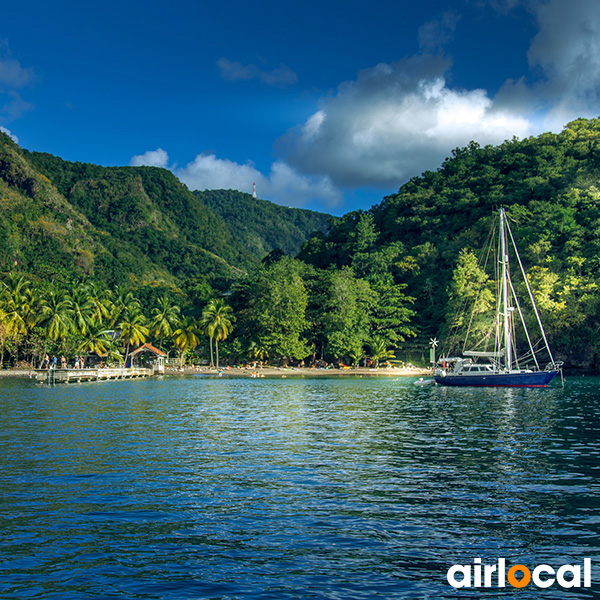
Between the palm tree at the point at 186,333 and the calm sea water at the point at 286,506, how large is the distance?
205ft

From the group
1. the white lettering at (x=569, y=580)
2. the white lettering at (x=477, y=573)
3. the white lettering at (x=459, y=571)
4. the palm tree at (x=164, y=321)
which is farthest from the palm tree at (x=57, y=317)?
the white lettering at (x=569, y=580)

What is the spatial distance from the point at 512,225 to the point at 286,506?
273 ft

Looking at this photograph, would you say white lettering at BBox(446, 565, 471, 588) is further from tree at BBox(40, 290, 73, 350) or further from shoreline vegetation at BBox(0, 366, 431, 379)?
tree at BBox(40, 290, 73, 350)

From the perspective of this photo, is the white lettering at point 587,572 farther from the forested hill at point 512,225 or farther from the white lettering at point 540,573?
the forested hill at point 512,225

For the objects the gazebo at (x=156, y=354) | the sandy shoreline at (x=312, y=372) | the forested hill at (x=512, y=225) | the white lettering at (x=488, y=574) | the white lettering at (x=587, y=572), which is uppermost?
the forested hill at (x=512, y=225)

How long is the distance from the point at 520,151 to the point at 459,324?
172 ft

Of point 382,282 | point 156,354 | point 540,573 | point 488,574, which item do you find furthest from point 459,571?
point 382,282

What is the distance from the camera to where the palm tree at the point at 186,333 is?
90562mm

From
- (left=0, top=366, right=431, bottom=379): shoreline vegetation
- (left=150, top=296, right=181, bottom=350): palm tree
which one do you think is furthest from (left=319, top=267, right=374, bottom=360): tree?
(left=150, top=296, right=181, bottom=350): palm tree

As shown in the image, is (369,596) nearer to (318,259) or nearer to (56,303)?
(56,303)

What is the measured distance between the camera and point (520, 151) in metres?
115

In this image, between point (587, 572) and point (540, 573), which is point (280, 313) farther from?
point (587, 572)

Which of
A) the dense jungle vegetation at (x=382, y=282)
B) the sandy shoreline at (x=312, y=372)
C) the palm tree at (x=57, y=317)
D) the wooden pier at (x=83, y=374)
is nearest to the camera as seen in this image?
the wooden pier at (x=83, y=374)

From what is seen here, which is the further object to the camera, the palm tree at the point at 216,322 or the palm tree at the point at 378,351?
the palm tree at the point at 216,322
